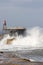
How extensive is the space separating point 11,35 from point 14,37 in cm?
221

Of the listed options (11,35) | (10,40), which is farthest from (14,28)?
(10,40)

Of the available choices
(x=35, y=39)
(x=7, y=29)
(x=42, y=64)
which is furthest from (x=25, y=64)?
(x=7, y=29)

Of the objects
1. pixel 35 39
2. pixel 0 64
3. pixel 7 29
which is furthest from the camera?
pixel 7 29

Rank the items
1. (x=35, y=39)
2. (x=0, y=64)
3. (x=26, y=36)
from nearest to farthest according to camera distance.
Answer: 1. (x=0, y=64)
2. (x=35, y=39)
3. (x=26, y=36)

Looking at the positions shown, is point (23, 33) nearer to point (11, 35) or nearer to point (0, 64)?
point (11, 35)

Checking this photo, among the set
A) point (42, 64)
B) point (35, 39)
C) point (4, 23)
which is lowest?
point (42, 64)

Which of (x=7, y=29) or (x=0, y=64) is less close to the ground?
(x=7, y=29)

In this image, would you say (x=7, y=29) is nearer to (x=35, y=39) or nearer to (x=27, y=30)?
(x=27, y=30)

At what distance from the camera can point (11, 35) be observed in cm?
6738

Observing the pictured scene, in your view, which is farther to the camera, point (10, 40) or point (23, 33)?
point (23, 33)

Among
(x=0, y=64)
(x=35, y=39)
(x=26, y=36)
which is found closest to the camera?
(x=0, y=64)

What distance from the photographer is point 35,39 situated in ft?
195

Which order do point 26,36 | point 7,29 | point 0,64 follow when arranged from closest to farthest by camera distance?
point 0,64 < point 26,36 < point 7,29

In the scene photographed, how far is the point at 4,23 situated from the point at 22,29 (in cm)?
818
